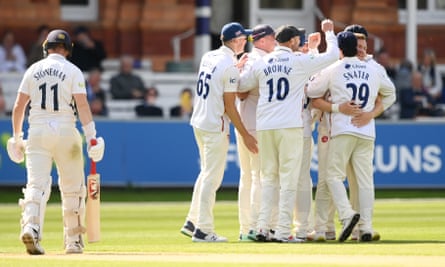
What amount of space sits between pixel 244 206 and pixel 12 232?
346 centimetres

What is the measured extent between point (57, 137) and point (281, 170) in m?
2.57

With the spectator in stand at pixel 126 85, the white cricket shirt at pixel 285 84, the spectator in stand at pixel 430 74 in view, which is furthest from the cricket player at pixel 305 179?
the spectator in stand at pixel 430 74

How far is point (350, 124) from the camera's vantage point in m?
15.7

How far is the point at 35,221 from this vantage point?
13.9 m

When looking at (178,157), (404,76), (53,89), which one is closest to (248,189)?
(53,89)

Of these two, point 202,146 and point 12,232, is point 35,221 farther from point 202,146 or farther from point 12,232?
point 12,232

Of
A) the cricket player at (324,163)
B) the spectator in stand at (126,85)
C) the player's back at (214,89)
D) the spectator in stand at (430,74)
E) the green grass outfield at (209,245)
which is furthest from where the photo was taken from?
the spectator in stand at (430,74)

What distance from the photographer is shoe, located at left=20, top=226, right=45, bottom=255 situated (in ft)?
45.1

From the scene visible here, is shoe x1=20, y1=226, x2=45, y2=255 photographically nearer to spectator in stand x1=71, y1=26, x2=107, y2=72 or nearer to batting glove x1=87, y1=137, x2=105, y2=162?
batting glove x1=87, y1=137, x2=105, y2=162

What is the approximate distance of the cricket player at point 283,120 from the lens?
50.2 feet

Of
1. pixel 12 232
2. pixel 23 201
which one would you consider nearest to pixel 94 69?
pixel 12 232

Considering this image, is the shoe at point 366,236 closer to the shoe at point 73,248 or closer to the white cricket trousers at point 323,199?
the white cricket trousers at point 323,199

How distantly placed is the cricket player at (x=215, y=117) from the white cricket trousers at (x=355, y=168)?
0.83 metres

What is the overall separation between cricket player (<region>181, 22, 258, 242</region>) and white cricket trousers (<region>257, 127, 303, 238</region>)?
0.29 m
